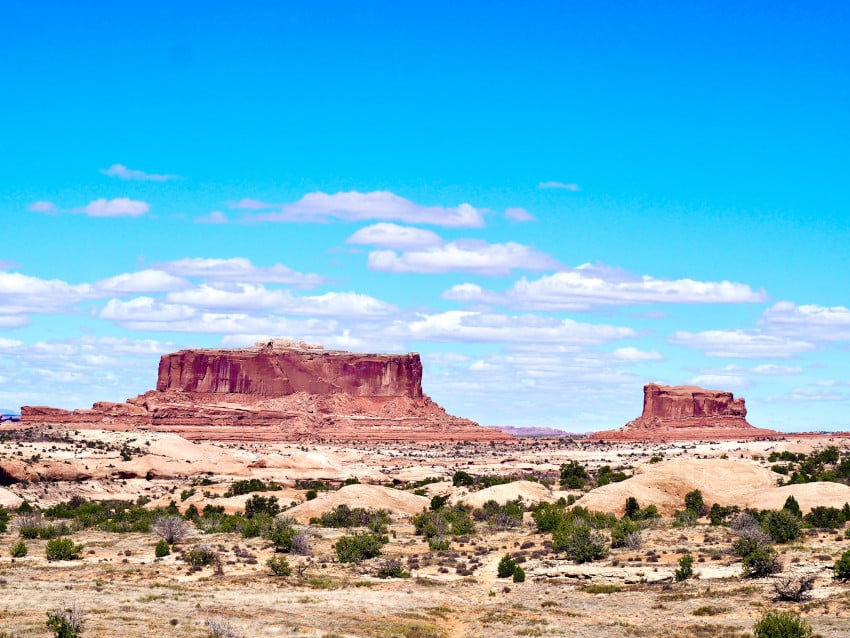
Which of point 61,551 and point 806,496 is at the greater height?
point 806,496

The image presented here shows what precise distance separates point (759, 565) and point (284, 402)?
107646 millimetres

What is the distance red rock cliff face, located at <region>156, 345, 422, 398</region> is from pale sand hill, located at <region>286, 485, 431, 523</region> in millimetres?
88410

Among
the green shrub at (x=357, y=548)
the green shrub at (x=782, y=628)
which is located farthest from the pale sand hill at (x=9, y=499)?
the green shrub at (x=782, y=628)

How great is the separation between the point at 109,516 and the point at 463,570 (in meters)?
22.1

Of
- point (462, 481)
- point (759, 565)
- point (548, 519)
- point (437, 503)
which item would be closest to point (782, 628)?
point (759, 565)

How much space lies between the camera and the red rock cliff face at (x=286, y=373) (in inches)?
5492

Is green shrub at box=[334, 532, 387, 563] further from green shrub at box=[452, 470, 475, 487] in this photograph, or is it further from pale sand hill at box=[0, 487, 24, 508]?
pale sand hill at box=[0, 487, 24, 508]

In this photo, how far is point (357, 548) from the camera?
35312mm

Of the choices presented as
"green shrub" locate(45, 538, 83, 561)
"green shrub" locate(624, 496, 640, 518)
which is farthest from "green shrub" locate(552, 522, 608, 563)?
"green shrub" locate(45, 538, 83, 561)

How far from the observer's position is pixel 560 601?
28.5 metres

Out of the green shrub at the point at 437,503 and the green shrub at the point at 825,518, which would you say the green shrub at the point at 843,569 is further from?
the green shrub at the point at 437,503

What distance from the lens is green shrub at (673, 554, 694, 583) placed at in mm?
30406

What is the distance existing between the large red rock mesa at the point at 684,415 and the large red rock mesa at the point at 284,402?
17015mm

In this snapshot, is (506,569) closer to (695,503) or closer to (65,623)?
(65,623)
